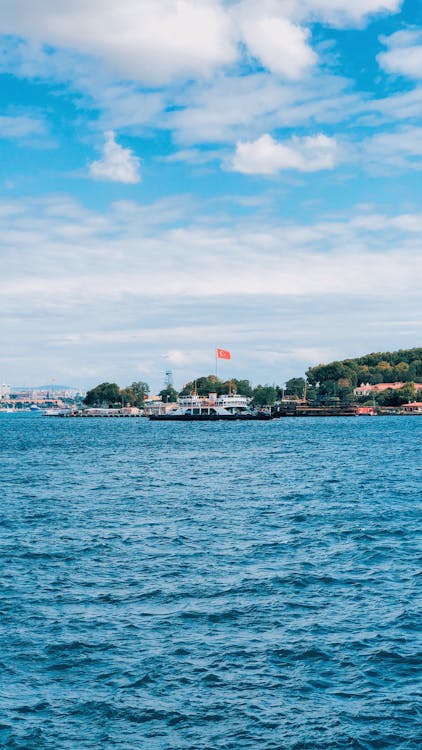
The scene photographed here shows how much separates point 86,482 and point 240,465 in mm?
21004

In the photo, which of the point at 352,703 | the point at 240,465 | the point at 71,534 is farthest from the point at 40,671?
the point at 240,465

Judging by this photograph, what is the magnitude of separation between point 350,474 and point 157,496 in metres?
22.7

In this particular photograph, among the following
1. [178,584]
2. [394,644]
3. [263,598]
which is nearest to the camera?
[394,644]

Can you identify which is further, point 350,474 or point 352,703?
point 350,474

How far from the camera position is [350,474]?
7150 centimetres

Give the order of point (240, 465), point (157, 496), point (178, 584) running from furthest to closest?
1. point (240, 465)
2. point (157, 496)
3. point (178, 584)

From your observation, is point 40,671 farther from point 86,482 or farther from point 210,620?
point 86,482

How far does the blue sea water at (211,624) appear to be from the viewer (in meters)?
17.7

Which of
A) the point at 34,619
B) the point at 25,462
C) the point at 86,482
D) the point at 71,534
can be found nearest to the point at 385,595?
the point at 34,619

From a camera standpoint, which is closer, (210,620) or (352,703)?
(352,703)

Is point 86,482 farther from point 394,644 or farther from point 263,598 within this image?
point 394,644

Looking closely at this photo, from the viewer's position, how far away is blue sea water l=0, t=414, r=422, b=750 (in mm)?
17688

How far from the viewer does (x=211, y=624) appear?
80.4 feet

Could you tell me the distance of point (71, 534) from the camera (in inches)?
1610
